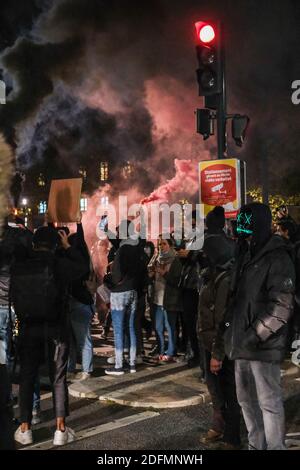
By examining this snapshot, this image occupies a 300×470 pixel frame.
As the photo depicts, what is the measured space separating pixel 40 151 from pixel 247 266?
22181mm

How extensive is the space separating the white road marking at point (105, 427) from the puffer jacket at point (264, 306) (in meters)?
1.87

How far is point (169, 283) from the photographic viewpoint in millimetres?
8773

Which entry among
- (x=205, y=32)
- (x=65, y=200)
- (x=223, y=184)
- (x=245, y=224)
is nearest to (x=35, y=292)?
(x=65, y=200)

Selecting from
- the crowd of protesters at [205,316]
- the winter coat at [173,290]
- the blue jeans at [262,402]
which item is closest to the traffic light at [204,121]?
the crowd of protesters at [205,316]

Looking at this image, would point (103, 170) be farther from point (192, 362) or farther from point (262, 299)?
point (262, 299)

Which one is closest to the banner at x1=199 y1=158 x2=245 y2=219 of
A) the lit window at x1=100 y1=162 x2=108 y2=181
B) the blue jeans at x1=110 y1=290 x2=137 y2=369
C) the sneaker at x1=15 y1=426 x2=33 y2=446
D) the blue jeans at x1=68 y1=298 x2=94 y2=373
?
the blue jeans at x1=110 y1=290 x2=137 y2=369

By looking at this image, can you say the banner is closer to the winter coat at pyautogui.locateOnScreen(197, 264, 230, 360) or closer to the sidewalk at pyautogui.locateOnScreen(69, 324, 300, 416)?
the sidewalk at pyautogui.locateOnScreen(69, 324, 300, 416)

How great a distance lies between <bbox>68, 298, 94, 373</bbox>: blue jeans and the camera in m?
7.78

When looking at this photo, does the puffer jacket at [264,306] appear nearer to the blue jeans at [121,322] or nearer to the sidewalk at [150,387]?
the sidewalk at [150,387]

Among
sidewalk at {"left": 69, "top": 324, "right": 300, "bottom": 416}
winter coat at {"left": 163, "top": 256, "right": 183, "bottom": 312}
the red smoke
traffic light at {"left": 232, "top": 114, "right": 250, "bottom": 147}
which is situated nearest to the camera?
sidewalk at {"left": 69, "top": 324, "right": 300, "bottom": 416}

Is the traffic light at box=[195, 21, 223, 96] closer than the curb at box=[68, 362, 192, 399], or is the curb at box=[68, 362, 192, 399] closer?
the curb at box=[68, 362, 192, 399]

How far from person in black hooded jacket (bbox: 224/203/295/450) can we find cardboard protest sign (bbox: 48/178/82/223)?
93.8 inches
